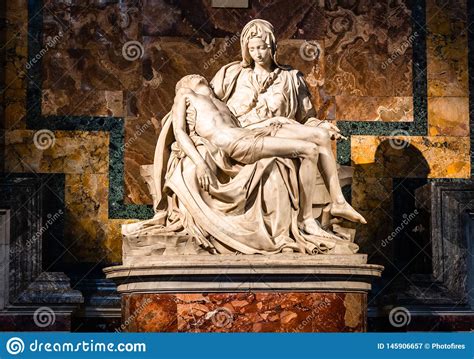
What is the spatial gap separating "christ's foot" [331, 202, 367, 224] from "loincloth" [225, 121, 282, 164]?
773 mm

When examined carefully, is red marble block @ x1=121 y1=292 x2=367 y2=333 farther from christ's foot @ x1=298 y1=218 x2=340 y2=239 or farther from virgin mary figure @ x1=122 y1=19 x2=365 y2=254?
christ's foot @ x1=298 y1=218 x2=340 y2=239

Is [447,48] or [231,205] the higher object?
[447,48]

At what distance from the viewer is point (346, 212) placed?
1125cm

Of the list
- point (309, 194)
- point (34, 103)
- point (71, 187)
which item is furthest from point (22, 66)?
point (309, 194)

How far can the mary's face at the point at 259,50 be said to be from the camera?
1178 centimetres

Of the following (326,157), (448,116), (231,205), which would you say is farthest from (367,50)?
(231,205)

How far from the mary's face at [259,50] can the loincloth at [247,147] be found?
0.84m

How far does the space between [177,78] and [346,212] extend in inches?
103

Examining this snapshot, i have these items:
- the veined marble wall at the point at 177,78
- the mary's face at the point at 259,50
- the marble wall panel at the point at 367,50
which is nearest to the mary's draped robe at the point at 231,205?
the mary's face at the point at 259,50

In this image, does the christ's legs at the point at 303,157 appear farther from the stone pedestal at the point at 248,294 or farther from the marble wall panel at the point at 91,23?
the marble wall panel at the point at 91,23

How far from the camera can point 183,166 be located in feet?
36.9

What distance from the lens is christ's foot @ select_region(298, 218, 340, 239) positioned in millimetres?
11070

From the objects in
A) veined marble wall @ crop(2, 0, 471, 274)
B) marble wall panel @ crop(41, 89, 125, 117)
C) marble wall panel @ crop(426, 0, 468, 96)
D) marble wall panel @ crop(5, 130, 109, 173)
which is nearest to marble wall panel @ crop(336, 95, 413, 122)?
veined marble wall @ crop(2, 0, 471, 274)

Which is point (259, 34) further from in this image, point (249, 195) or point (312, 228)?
point (312, 228)
